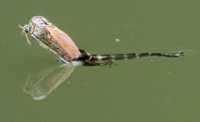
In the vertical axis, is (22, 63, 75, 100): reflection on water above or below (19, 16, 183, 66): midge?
below

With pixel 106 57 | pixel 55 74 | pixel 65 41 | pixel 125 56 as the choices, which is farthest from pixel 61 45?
pixel 125 56

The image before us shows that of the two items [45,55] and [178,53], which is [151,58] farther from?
[45,55]

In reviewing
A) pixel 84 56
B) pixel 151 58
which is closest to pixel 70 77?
pixel 84 56

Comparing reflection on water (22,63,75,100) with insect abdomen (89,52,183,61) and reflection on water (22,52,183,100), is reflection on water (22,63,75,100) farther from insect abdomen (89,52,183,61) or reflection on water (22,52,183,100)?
insect abdomen (89,52,183,61)

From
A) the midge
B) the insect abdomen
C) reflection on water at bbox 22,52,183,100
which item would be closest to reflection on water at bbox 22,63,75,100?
reflection on water at bbox 22,52,183,100

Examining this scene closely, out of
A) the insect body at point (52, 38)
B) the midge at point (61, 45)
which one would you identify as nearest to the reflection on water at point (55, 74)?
the midge at point (61, 45)
